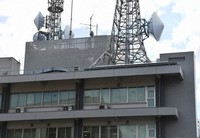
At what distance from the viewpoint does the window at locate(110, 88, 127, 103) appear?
4791cm

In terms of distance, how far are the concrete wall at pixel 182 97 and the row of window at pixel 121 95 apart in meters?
1.58

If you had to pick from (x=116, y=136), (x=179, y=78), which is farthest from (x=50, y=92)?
(x=179, y=78)

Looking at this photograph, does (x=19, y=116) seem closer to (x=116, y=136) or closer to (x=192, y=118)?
(x=116, y=136)

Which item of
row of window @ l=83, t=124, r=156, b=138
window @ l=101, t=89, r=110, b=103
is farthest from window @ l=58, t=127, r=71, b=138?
window @ l=101, t=89, r=110, b=103

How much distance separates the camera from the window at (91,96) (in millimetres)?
48781

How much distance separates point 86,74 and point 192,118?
11410 mm

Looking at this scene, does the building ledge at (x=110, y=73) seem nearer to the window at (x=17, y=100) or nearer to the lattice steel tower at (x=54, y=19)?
the window at (x=17, y=100)

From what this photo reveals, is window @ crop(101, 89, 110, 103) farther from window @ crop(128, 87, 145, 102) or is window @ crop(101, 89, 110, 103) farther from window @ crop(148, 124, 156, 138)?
window @ crop(148, 124, 156, 138)

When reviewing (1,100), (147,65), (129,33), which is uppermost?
(129,33)

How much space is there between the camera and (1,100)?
52469mm

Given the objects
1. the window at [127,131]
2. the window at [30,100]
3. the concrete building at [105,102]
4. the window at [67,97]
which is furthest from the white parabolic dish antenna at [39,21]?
the window at [127,131]

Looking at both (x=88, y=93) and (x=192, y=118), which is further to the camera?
(x=88, y=93)

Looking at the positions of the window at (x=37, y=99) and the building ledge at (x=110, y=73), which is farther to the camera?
the window at (x=37, y=99)

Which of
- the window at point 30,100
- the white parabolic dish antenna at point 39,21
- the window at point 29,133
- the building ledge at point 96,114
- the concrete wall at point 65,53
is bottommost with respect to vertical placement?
the window at point 29,133
